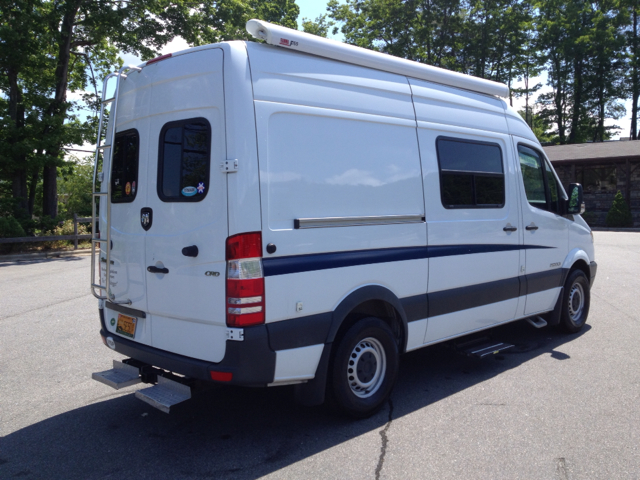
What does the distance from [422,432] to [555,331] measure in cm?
372

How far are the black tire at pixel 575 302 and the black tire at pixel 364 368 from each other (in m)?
3.19

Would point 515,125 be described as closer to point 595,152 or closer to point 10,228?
point 10,228

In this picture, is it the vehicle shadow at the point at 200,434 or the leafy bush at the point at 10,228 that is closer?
the vehicle shadow at the point at 200,434

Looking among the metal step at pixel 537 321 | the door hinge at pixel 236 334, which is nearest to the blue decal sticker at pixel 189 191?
the door hinge at pixel 236 334

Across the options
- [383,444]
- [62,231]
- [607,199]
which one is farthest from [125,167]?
[607,199]

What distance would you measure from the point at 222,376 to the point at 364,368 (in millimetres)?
1266

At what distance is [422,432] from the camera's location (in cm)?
410

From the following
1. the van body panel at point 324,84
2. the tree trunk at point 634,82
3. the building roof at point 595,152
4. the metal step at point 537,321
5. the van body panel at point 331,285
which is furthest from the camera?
the tree trunk at point 634,82

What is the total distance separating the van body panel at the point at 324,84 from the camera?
3.79 m

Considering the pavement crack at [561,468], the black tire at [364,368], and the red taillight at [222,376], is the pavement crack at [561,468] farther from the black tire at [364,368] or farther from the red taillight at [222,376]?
the red taillight at [222,376]

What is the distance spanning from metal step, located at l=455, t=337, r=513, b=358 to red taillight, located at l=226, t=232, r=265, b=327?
8.68 feet

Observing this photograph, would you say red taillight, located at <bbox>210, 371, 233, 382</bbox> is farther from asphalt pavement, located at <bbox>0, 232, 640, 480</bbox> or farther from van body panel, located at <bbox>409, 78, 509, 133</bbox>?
van body panel, located at <bbox>409, 78, 509, 133</bbox>

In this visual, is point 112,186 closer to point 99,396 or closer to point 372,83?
point 99,396

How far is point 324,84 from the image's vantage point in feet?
13.6
